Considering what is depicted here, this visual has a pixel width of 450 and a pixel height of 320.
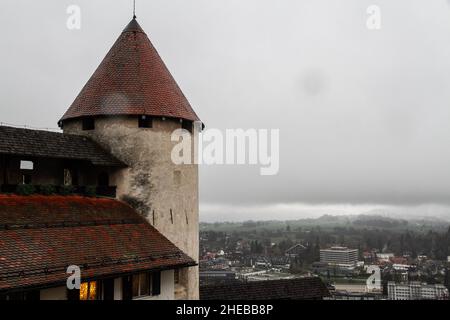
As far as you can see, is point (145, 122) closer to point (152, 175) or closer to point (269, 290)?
point (152, 175)

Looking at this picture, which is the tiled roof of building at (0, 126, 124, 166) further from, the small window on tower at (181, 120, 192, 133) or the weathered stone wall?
the small window on tower at (181, 120, 192, 133)

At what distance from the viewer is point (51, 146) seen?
17.8 metres

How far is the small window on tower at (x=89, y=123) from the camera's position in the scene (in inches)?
827

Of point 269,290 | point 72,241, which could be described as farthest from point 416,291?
point 72,241

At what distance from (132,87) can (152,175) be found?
4.00 meters

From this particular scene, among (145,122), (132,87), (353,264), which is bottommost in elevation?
(353,264)

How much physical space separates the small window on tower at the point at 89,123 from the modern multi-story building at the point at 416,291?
7192 cm

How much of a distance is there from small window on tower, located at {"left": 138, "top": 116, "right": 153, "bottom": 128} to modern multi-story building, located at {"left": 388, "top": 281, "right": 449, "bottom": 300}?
70.8 meters

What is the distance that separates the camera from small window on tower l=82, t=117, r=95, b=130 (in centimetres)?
2100

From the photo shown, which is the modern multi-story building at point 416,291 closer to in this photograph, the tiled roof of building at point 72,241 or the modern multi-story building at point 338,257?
the modern multi-story building at point 338,257

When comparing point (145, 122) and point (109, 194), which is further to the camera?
point (145, 122)

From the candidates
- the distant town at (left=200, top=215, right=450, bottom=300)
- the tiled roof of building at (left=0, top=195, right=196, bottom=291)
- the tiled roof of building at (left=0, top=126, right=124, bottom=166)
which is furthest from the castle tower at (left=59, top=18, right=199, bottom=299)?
the distant town at (left=200, top=215, right=450, bottom=300)
